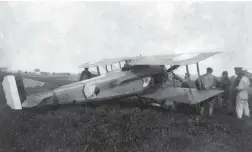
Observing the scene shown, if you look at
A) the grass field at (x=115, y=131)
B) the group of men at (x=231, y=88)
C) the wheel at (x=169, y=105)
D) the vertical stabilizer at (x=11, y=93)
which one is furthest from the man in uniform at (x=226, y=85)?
the vertical stabilizer at (x=11, y=93)

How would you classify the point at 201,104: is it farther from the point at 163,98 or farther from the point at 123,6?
the point at 123,6

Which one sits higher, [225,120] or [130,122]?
[130,122]

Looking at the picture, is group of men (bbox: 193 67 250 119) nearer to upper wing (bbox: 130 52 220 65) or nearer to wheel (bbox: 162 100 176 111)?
upper wing (bbox: 130 52 220 65)

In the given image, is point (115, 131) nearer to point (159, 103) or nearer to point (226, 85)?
point (159, 103)

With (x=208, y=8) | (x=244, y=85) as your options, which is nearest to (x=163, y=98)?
(x=244, y=85)

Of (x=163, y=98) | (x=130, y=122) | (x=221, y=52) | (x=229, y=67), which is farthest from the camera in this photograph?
(x=229, y=67)

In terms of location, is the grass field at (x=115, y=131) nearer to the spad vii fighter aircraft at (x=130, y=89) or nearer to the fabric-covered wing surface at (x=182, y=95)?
the spad vii fighter aircraft at (x=130, y=89)
